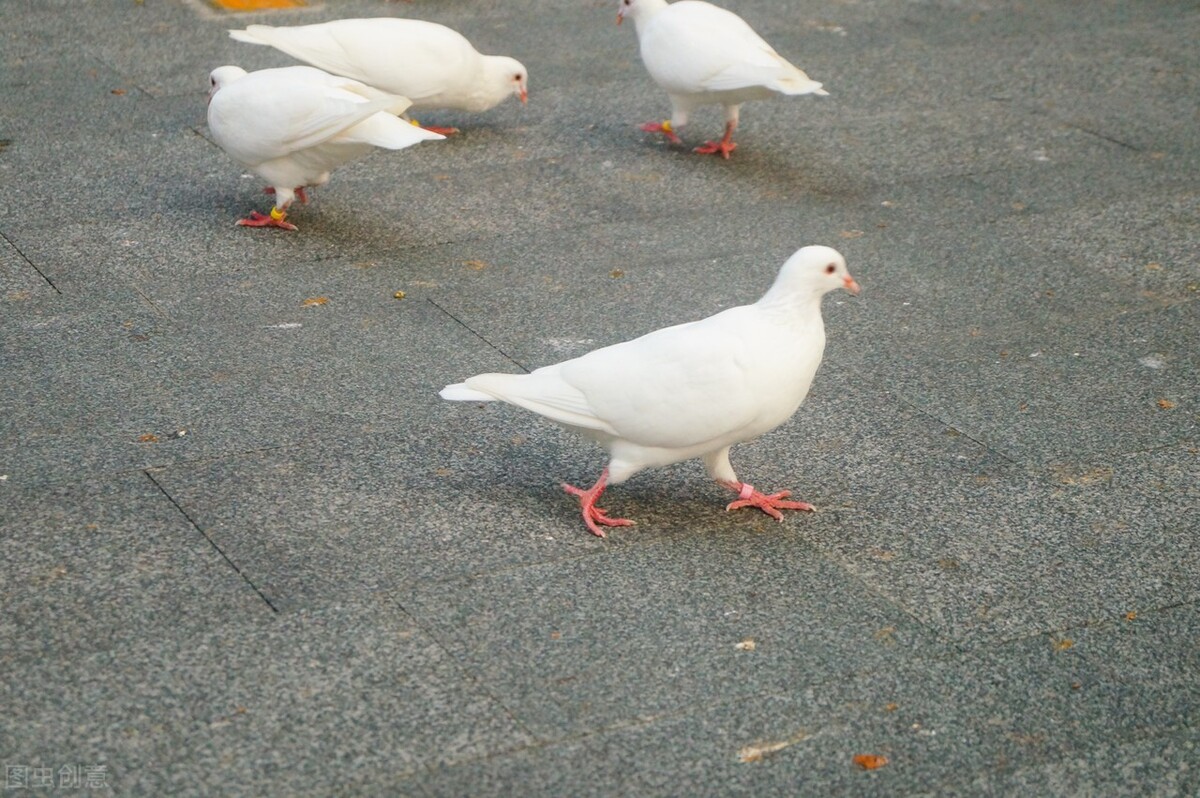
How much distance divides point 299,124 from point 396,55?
150 cm

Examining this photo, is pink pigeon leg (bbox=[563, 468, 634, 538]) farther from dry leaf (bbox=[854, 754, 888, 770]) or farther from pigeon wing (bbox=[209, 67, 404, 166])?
pigeon wing (bbox=[209, 67, 404, 166])

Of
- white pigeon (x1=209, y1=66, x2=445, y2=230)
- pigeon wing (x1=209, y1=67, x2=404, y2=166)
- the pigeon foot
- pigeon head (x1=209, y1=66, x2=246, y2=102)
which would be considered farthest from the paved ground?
pigeon head (x1=209, y1=66, x2=246, y2=102)

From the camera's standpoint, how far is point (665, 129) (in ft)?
26.0

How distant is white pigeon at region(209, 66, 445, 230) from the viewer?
20.2 ft

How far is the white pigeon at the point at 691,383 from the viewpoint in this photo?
3.96m

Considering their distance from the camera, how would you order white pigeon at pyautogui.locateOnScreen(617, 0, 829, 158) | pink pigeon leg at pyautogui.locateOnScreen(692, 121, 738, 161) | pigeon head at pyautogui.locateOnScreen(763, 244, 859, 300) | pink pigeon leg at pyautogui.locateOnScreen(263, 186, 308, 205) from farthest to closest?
pink pigeon leg at pyautogui.locateOnScreen(692, 121, 738, 161) < white pigeon at pyautogui.locateOnScreen(617, 0, 829, 158) < pink pigeon leg at pyautogui.locateOnScreen(263, 186, 308, 205) < pigeon head at pyautogui.locateOnScreen(763, 244, 859, 300)

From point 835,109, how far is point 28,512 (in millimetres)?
5664

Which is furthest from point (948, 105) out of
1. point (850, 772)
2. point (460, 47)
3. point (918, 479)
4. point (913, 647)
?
point (850, 772)

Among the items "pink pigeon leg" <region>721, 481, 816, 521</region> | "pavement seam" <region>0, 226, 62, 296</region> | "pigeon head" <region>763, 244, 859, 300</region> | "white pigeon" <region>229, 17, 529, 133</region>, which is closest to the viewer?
"pigeon head" <region>763, 244, 859, 300</region>

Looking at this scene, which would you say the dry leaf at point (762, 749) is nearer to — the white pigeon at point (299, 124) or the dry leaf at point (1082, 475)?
the dry leaf at point (1082, 475)

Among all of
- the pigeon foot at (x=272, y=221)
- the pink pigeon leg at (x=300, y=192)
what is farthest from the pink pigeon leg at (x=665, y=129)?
the pigeon foot at (x=272, y=221)

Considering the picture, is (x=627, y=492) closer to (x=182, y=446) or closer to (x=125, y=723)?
(x=182, y=446)

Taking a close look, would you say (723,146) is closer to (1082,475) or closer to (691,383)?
(1082,475)

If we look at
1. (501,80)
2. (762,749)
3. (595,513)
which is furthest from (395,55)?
(762,749)
